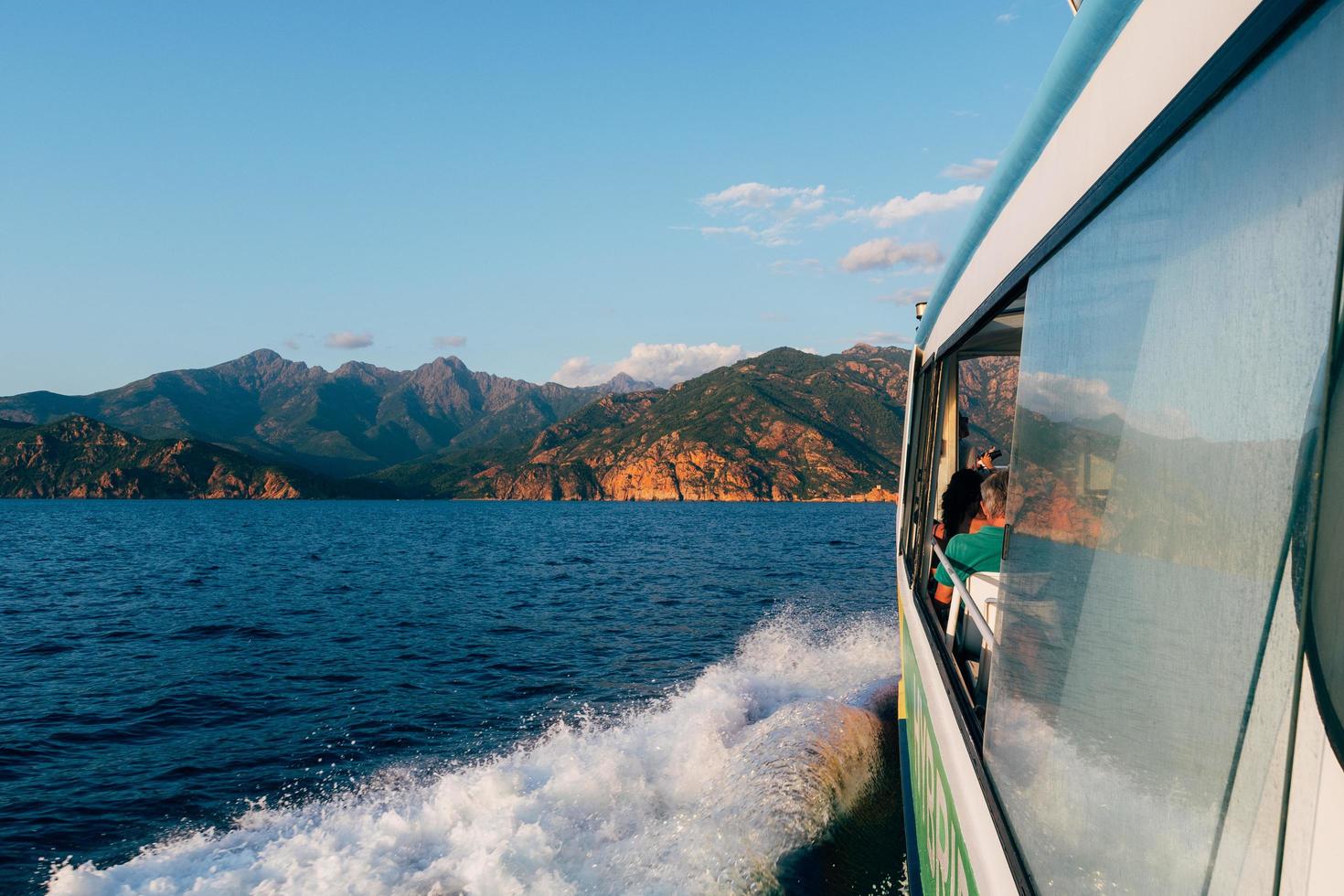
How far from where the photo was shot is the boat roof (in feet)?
4.80

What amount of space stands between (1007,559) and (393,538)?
72871 mm

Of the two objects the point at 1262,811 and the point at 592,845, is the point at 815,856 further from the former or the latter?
the point at 1262,811

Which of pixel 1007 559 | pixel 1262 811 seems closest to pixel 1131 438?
pixel 1262 811

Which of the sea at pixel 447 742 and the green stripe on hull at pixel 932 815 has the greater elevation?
the green stripe on hull at pixel 932 815

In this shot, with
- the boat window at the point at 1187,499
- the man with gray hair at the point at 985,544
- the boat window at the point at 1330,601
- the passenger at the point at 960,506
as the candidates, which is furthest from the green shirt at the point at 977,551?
the boat window at the point at 1330,601

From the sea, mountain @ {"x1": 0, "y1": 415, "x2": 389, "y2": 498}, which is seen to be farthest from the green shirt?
mountain @ {"x1": 0, "y1": 415, "x2": 389, "y2": 498}

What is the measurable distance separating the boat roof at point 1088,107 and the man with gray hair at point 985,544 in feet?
3.90

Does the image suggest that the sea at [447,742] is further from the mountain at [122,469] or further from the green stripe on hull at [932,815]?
the mountain at [122,469]

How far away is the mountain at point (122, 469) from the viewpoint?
575 feet

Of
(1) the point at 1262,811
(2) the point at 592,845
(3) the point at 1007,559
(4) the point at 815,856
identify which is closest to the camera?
(1) the point at 1262,811

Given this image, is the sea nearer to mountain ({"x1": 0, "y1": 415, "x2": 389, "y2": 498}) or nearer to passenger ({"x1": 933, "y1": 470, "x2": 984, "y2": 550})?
passenger ({"x1": 933, "y1": 470, "x2": 984, "y2": 550})

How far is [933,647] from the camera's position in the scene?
13.9 ft

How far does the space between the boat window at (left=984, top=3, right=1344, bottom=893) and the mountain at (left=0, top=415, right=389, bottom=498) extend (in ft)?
670

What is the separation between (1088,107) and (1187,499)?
3.73 feet
